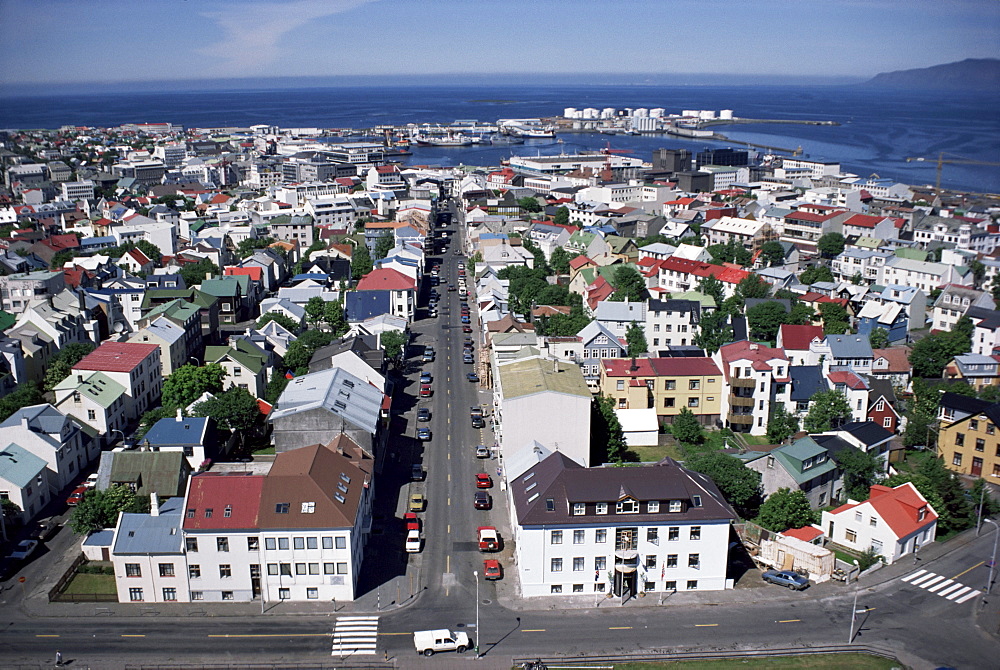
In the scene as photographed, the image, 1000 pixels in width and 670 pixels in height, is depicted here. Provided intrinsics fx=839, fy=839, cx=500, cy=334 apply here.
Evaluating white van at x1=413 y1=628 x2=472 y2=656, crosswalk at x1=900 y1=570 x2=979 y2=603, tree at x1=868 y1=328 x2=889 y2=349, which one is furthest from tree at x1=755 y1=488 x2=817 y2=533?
tree at x1=868 y1=328 x2=889 y2=349

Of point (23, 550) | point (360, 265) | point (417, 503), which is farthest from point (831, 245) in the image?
point (23, 550)

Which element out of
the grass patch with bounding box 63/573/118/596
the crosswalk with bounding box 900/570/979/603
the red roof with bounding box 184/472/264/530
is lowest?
the crosswalk with bounding box 900/570/979/603

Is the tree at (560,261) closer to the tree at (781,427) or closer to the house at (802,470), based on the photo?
the tree at (781,427)

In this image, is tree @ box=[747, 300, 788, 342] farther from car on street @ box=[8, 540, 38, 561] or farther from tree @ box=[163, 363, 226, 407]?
car on street @ box=[8, 540, 38, 561]

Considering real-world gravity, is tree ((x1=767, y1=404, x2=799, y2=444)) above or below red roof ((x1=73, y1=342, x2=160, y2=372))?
below

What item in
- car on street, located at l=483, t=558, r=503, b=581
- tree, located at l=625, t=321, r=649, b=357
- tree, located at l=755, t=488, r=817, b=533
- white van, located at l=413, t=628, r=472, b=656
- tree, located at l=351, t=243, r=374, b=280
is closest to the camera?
white van, located at l=413, t=628, r=472, b=656

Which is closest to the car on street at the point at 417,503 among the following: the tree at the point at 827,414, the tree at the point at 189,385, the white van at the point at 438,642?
the white van at the point at 438,642

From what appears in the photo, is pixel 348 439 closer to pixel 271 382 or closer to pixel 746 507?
pixel 271 382

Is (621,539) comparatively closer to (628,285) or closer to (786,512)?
(786,512)
